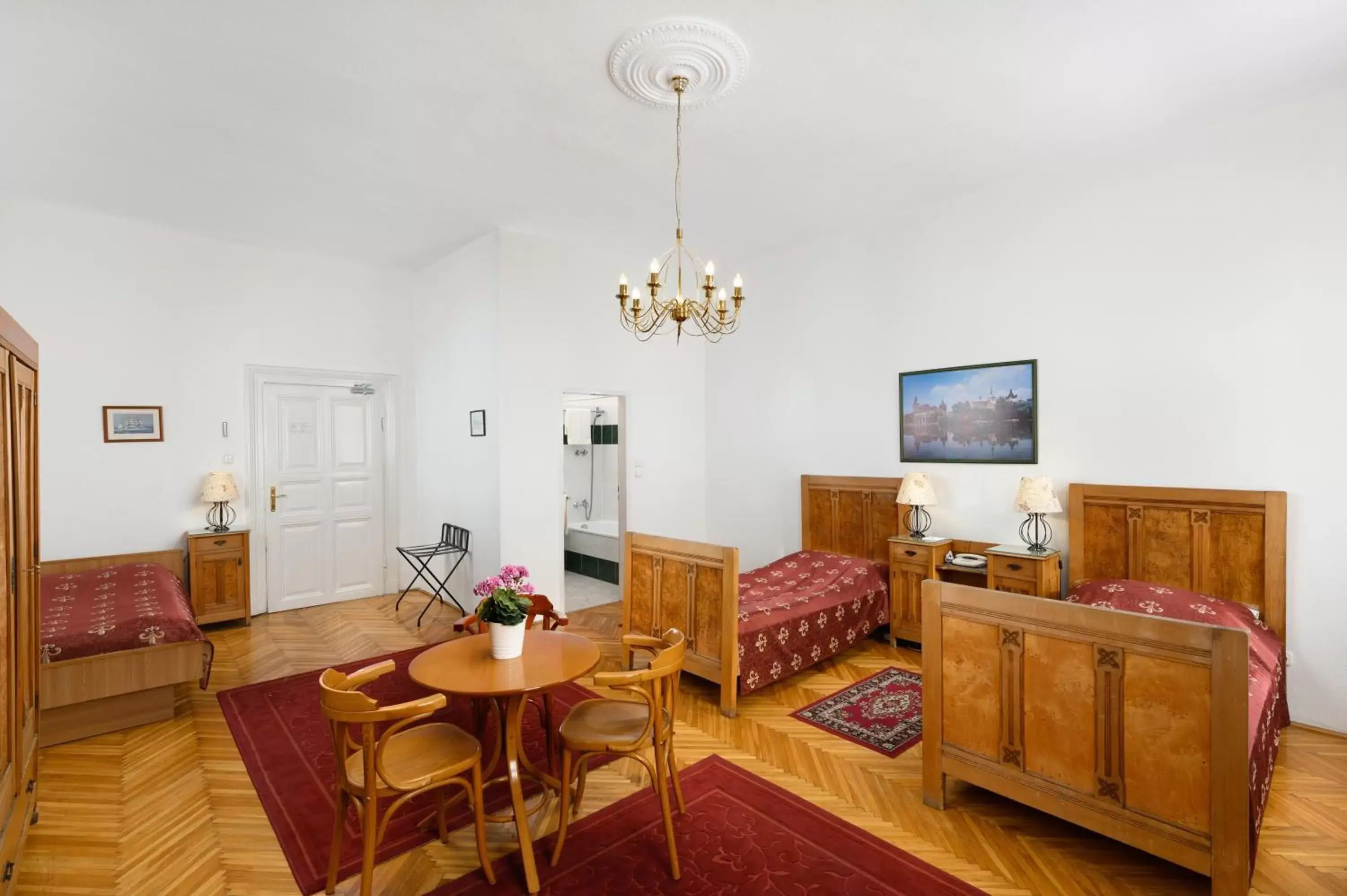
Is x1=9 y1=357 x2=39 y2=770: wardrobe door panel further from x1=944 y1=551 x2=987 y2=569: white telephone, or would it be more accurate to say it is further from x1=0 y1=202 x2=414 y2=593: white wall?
x1=944 y1=551 x2=987 y2=569: white telephone

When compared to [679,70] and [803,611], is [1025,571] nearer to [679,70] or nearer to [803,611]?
[803,611]

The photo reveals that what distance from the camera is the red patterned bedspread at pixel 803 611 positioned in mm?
3713

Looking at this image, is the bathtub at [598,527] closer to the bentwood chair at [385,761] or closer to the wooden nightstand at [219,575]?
the wooden nightstand at [219,575]

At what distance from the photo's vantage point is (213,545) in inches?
200

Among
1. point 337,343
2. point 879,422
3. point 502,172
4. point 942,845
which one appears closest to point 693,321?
point 879,422

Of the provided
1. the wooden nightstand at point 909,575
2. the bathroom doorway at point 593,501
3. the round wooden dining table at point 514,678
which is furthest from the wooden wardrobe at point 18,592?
the wooden nightstand at point 909,575

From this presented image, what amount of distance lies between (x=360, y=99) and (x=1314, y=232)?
4815 millimetres

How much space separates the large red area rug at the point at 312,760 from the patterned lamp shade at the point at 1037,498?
2.89m

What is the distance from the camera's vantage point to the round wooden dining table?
7.31 ft

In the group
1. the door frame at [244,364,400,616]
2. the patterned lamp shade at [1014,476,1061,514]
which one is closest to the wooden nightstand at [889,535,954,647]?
the patterned lamp shade at [1014,476,1061,514]

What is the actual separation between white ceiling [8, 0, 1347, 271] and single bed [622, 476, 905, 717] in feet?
7.54

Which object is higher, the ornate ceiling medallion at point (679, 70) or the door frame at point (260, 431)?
the ornate ceiling medallion at point (679, 70)

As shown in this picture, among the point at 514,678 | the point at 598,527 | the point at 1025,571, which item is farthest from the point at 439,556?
the point at 1025,571

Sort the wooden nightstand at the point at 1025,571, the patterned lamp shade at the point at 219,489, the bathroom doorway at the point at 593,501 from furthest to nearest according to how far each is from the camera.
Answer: the bathroom doorway at the point at 593,501, the patterned lamp shade at the point at 219,489, the wooden nightstand at the point at 1025,571
